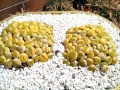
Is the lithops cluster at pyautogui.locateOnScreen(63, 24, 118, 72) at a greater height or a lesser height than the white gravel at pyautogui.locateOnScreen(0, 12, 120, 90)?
greater

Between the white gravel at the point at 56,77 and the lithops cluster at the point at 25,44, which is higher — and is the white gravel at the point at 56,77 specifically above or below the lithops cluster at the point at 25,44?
below

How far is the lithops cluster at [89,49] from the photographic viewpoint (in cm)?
164

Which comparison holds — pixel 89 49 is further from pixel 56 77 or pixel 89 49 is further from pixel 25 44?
pixel 25 44

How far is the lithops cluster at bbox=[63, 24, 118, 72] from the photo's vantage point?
164 centimetres

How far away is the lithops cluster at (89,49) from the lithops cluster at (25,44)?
11 centimetres

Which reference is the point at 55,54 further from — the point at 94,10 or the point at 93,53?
the point at 94,10

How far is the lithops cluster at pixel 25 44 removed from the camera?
1.60m

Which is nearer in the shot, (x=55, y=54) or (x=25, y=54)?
(x=25, y=54)

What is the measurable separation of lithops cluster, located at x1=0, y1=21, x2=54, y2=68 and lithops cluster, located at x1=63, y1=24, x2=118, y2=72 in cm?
11

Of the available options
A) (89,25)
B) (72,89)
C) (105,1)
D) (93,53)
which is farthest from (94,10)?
(72,89)

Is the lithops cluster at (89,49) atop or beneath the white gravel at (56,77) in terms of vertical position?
atop

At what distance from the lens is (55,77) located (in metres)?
1.57

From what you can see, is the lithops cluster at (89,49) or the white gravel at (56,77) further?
the lithops cluster at (89,49)

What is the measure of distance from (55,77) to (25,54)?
204 millimetres
